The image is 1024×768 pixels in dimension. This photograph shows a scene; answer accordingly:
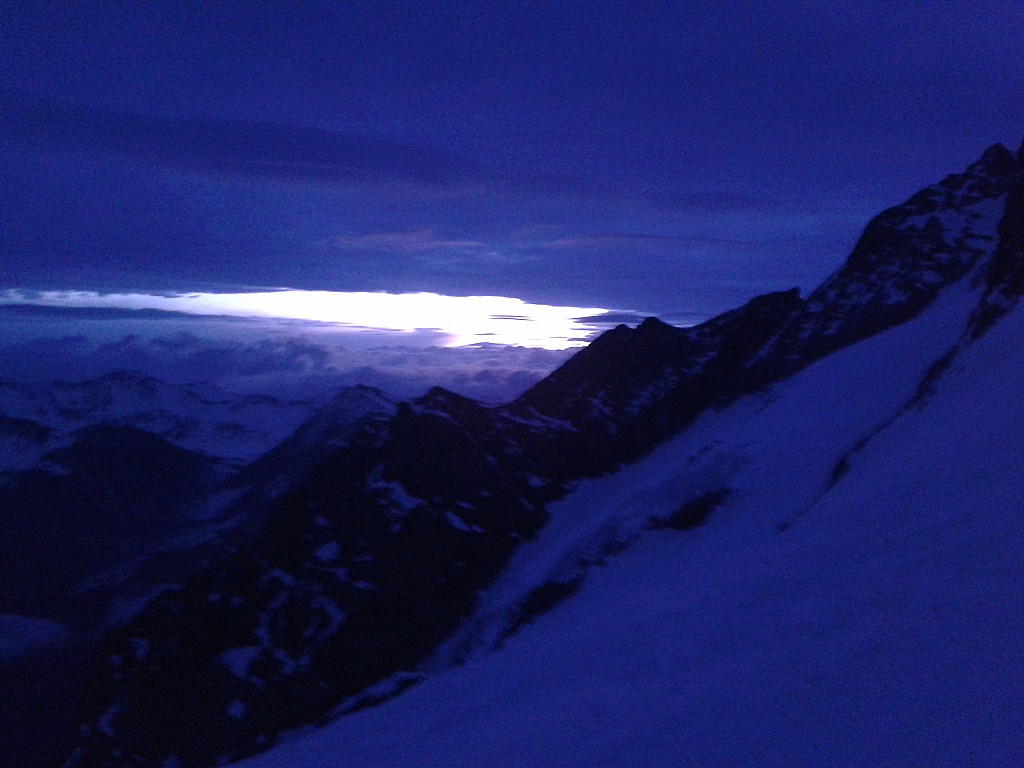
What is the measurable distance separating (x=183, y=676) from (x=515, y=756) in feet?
149

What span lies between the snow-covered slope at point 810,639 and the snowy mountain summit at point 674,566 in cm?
6

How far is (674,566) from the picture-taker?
27.6m

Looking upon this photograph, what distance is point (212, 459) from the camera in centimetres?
18075

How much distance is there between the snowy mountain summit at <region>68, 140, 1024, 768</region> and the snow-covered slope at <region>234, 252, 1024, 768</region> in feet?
0.21

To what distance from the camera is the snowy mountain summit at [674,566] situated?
35.4 feet

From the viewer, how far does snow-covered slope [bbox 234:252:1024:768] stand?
30.9 feet

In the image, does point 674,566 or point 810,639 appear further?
point 674,566

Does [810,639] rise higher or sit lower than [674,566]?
higher

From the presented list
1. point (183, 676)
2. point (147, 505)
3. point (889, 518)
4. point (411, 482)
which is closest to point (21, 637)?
point (147, 505)

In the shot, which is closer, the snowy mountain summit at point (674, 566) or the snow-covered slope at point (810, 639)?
the snow-covered slope at point (810, 639)

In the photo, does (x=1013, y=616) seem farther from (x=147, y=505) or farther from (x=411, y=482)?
(x=147, y=505)

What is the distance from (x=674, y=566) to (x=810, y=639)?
15609mm

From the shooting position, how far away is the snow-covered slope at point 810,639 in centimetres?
941

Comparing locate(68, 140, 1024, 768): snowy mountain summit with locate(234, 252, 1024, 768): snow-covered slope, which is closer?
locate(234, 252, 1024, 768): snow-covered slope
